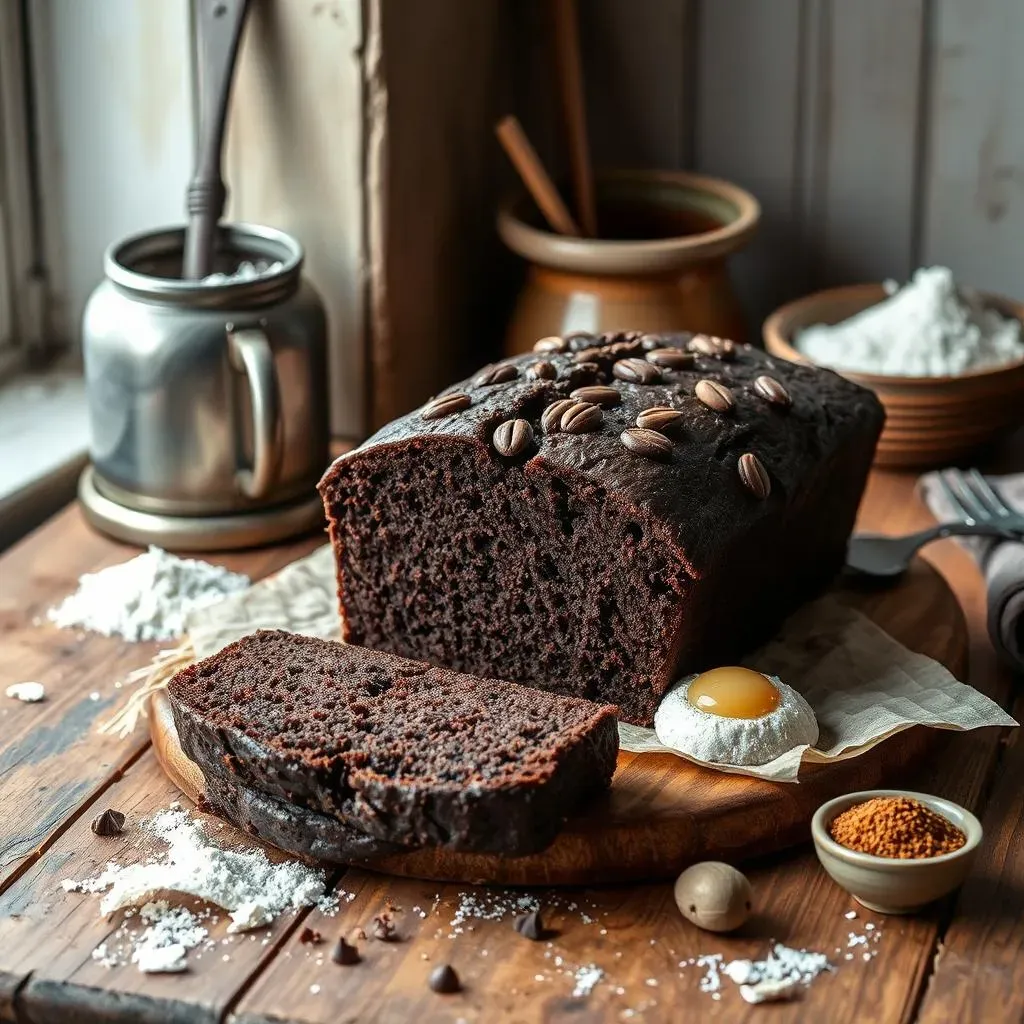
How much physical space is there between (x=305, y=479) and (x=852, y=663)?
102cm

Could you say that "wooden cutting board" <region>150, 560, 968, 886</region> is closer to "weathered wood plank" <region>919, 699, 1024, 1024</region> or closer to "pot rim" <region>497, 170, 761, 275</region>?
"weathered wood plank" <region>919, 699, 1024, 1024</region>

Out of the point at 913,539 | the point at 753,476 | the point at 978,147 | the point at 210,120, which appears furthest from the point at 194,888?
the point at 978,147

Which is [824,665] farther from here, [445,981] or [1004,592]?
[445,981]

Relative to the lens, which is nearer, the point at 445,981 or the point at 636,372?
the point at 445,981

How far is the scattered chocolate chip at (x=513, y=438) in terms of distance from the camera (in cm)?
208

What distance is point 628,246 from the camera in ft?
9.60

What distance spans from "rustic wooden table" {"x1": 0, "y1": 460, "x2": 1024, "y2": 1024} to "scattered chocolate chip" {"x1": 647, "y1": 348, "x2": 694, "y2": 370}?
26.7 inches

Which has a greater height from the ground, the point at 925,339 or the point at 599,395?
the point at 599,395

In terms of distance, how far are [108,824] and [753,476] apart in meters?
0.96

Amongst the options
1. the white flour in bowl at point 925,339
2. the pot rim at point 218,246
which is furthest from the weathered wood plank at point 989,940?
the pot rim at point 218,246

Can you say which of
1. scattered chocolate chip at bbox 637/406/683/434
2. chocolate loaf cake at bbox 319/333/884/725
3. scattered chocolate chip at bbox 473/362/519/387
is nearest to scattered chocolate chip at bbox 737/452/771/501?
chocolate loaf cake at bbox 319/333/884/725

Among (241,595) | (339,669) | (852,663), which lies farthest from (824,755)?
(241,595)

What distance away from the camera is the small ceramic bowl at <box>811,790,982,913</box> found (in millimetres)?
1714

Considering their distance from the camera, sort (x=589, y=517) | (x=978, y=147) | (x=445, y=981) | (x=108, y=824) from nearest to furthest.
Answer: (x=445, y=981) < (x=108, y=824) < (x=589, y=517) < (x=978, y=147)
